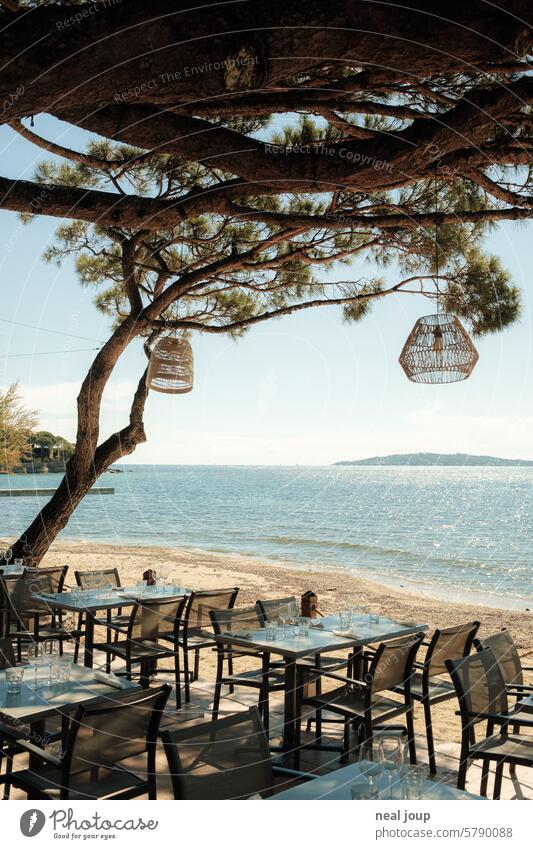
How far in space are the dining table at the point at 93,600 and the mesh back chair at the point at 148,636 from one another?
0.25 feet

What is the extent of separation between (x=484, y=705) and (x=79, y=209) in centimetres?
335

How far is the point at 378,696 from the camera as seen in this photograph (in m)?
4.18

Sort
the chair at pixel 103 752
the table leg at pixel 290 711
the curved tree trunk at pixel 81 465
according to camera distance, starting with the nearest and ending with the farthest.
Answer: the chair at pixel 103 752 < the table leg at pixel 290 711 < the curved tree trunk at pixel 81 465

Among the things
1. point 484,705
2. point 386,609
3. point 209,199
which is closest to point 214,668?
point 484,705

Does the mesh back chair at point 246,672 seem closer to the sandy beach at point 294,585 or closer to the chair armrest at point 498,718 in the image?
the sandy beach at point 294,585

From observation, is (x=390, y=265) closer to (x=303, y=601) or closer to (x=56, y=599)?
(x=303, y=601)

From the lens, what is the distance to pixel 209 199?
4230 millimetres

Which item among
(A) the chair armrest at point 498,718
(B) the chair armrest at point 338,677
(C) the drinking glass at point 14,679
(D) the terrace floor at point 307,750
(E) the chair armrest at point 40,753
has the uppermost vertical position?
(C) the drinking glass at point 14,679

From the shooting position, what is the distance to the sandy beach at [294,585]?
32.9 feet

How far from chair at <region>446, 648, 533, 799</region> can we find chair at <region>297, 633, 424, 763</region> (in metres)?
0.44

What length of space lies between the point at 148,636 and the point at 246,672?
0.89 meters

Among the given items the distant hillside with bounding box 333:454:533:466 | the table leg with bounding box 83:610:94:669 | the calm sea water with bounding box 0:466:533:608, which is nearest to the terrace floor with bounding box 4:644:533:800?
the table leg with bounding box 83:610:94:669

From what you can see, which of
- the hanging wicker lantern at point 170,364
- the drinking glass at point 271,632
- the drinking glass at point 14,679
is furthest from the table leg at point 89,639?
the hanging wicker lantern at point 170,364

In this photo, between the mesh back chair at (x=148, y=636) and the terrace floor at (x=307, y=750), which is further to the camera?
the mesh back chair at (x=148, y=636)
